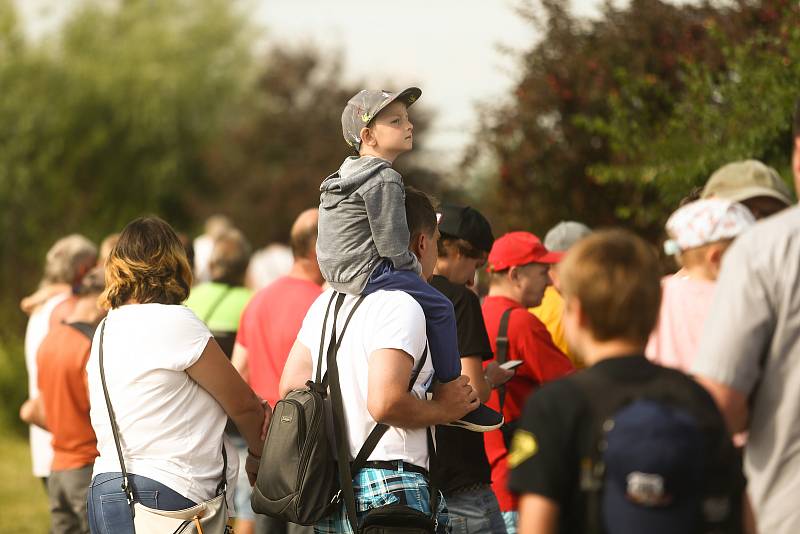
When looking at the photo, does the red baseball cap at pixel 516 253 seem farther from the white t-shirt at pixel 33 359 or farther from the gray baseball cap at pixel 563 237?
the white t-shirt at pixel 33 359

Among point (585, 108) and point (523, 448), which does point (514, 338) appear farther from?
point (585, 108)

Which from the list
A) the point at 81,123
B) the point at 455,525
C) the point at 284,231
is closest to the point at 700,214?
the point at 455,525

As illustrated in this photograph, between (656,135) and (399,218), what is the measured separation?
4642 millimetres

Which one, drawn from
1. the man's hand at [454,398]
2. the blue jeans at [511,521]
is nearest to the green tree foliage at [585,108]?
the blue jeans at [511,521]

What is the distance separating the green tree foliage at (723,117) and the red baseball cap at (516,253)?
196 cm

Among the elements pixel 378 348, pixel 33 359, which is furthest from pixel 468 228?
pixel 33 359

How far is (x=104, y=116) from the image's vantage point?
3108 centimetres

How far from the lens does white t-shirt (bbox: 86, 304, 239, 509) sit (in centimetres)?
436

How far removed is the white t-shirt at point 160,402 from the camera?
14.3 ft

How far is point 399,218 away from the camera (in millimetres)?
4184

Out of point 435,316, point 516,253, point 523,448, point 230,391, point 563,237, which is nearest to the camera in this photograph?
point 523,448

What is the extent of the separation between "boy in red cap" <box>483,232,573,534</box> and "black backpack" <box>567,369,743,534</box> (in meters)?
2.38

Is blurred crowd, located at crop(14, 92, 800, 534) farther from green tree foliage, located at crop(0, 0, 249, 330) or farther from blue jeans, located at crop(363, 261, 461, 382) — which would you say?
green tree foliage, located at crop(0, 0, 249, 330)

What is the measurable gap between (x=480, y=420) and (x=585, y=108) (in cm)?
566
